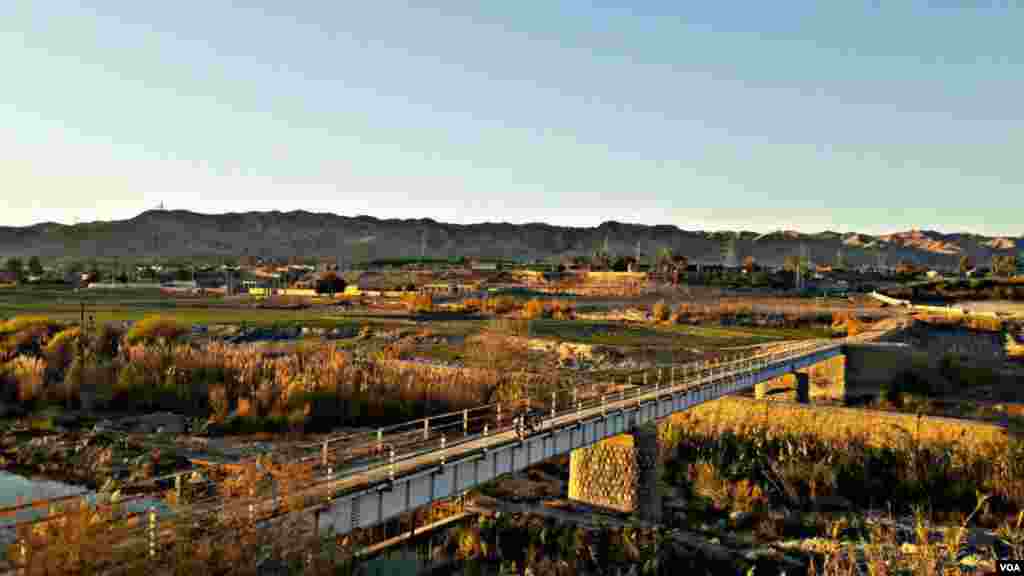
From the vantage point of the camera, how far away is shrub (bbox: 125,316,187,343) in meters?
33.8

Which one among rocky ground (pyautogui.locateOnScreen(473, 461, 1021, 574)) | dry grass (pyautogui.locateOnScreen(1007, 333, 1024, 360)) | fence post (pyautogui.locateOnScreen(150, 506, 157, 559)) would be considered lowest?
rocky ground (pyautogui.locateOnScreen(473, 461, 1021, 574))

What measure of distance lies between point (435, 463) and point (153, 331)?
85.2ft

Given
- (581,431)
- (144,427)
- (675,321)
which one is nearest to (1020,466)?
(581,431)

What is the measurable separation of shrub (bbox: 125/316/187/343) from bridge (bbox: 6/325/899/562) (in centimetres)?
1552

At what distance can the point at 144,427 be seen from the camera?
82.5 feet

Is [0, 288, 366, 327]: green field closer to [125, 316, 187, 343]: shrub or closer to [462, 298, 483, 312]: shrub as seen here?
[125, 316, 187, 343]: shrub

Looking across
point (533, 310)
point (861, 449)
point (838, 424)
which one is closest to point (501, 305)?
point (533, 310)

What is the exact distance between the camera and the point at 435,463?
43.8 ft

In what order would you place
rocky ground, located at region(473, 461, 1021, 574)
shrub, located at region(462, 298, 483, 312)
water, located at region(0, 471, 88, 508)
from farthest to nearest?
shrub, located at region(462, 298, 483, 312), water, located at region(0, 471, 88, 508), rocky ground, located at region(473, 461, 1021, 574)

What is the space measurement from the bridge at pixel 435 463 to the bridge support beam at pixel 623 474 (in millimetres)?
53

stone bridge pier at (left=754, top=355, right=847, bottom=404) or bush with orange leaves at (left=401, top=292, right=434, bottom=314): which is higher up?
bush with orange leaves at (left=401, top=292, right=434, bottom=314)

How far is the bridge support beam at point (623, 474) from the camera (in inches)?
777

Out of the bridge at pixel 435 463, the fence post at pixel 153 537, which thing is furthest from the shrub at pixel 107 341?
the fence post at pixel 153 537

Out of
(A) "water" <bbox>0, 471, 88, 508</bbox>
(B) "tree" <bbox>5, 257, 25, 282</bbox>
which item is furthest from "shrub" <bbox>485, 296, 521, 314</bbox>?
(B) "tree" <bbox>5, 257, 25, 282</bbox>
